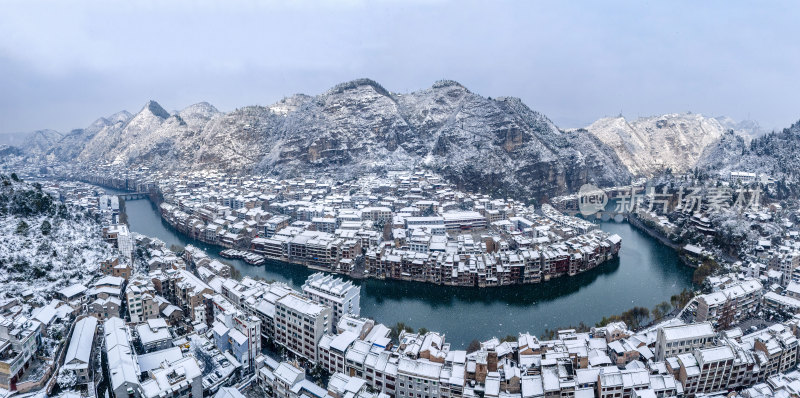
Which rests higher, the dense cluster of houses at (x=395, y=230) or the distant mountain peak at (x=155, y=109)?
the distant mountain peak at (x=155, y=109)

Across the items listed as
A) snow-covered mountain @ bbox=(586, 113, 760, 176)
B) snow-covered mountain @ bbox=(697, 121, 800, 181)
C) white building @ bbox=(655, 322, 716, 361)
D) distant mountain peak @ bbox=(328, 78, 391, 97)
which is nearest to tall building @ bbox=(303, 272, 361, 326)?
white building @ bbox=(655, 322, 716, 361)

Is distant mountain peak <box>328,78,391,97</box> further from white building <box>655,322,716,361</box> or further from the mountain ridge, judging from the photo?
white building <box>655,322,716,361</box>

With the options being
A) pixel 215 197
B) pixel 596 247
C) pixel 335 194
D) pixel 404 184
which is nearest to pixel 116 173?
pixel 215 197

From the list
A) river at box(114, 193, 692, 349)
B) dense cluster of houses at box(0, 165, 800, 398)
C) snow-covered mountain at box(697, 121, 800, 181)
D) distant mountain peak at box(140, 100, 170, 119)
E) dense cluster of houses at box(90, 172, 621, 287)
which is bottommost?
river at box(114, 193, 692, 349)

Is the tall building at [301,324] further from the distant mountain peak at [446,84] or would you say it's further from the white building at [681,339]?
the distant mountain peak at [446,84]

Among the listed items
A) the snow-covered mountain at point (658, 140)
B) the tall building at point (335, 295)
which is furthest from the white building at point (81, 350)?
the snow-covered mountain at point (658, 140)

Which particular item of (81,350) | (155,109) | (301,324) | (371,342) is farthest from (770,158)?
(155,109)
